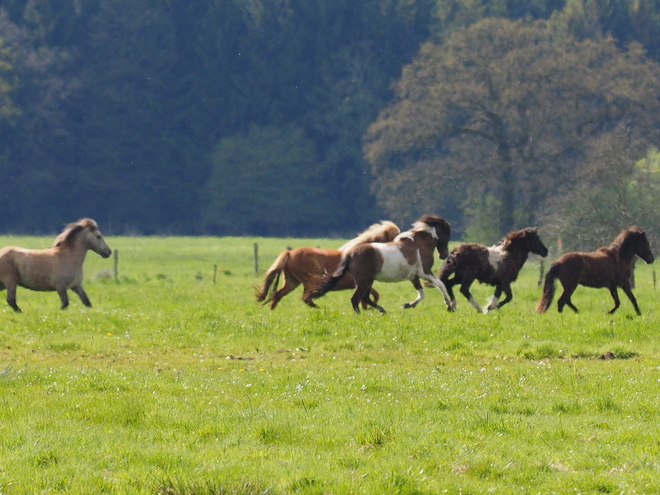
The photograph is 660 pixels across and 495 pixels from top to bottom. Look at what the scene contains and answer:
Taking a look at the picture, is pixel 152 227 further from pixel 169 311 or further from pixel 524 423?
pixel 524 423

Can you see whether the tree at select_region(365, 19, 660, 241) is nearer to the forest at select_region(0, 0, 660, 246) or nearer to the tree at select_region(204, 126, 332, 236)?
the forest at select_region(0, 0, 660, 246)

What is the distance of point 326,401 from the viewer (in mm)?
10594

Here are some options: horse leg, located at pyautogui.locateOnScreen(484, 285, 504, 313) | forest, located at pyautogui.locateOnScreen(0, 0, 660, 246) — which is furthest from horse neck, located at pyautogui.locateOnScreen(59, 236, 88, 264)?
forest, located at pyautogui.locateOnScreen(0, 0, 660, 246)

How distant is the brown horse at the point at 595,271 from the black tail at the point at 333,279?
367 centimetres

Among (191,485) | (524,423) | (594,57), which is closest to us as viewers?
(191,485)

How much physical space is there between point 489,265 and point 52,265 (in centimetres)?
832

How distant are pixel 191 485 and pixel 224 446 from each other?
1277 millimetres

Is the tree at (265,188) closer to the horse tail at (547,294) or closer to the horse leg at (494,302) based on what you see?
the horse leg at (494,302)

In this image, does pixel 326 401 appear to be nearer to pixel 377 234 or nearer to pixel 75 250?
pixel 377 234

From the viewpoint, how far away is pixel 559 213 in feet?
124

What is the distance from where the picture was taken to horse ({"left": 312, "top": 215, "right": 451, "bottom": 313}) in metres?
19.8

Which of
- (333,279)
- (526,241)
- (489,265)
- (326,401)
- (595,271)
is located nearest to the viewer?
(326,401)

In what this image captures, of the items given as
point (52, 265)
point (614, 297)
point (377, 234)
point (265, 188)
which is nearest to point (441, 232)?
point (377, 234)

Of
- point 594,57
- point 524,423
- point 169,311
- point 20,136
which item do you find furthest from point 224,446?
point 20,136
